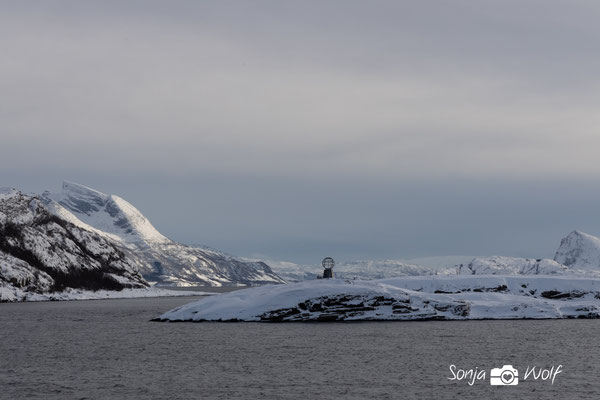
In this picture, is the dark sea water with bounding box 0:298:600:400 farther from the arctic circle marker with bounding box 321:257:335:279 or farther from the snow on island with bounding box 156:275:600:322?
the arctic circle marker with bounding box 321:257:335:279

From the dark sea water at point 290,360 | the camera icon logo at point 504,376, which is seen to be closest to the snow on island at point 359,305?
the dark sea water at point 290,360

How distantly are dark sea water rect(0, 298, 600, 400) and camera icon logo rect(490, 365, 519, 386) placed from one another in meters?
1.14

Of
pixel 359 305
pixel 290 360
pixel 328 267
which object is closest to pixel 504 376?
pixel 290 360

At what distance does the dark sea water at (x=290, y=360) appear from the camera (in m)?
69.2

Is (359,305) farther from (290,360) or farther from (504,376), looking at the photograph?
(504,376)

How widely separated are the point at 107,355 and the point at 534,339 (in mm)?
69465

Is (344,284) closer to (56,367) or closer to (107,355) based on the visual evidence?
(107,355)

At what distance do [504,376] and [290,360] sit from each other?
88.4ft

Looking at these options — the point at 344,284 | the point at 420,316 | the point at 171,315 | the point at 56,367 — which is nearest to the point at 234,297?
the point at 171,315

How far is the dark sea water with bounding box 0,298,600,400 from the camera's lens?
69188 mm

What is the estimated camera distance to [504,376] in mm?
78938

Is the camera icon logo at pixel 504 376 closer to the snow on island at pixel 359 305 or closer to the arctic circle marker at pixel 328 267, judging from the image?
the snow on island at pixel 359 305

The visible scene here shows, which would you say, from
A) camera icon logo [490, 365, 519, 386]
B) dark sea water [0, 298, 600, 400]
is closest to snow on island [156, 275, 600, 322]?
dark sea water [0, 298, 600, 400]

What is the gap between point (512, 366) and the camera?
86812 mm
